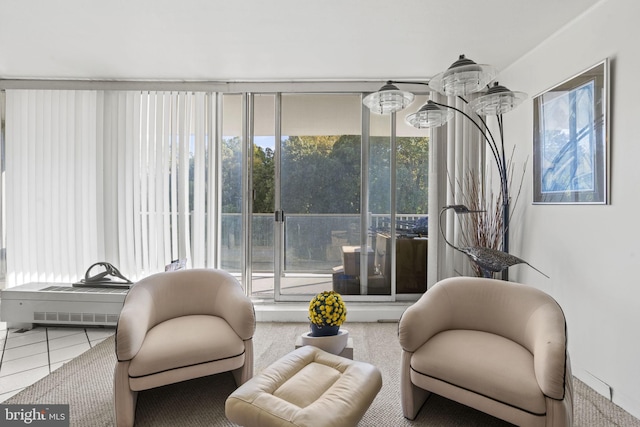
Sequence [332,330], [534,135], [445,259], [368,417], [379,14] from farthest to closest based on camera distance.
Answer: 1. [445,259]
2. [534,135]
3. [379,14]
4. [332,330]
5. [368,417]

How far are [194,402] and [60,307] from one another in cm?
192

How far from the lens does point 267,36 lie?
249 centimetres

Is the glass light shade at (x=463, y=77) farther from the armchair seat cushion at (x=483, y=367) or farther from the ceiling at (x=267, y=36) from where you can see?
the armchair seat cushion at (x=483, y=367)

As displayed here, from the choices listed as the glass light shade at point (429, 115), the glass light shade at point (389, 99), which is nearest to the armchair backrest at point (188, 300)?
the glass light shade at point (389, 99)

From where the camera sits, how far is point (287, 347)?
106 inches

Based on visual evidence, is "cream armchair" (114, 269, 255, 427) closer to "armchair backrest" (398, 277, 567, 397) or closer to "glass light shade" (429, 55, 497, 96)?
"armchair backrest" (398, 277, 567, 397)

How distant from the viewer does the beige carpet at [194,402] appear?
5.69ft

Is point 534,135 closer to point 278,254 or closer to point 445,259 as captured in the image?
point 445,259

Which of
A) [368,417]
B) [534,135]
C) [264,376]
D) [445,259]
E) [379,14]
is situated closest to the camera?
[264,376]

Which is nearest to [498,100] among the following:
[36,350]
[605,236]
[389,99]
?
[389,99]

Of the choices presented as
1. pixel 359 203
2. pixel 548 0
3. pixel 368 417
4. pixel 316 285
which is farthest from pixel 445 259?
pixel 548 0

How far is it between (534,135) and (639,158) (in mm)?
873

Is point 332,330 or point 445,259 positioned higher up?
point 445,259

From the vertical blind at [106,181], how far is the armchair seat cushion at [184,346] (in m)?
1.54
